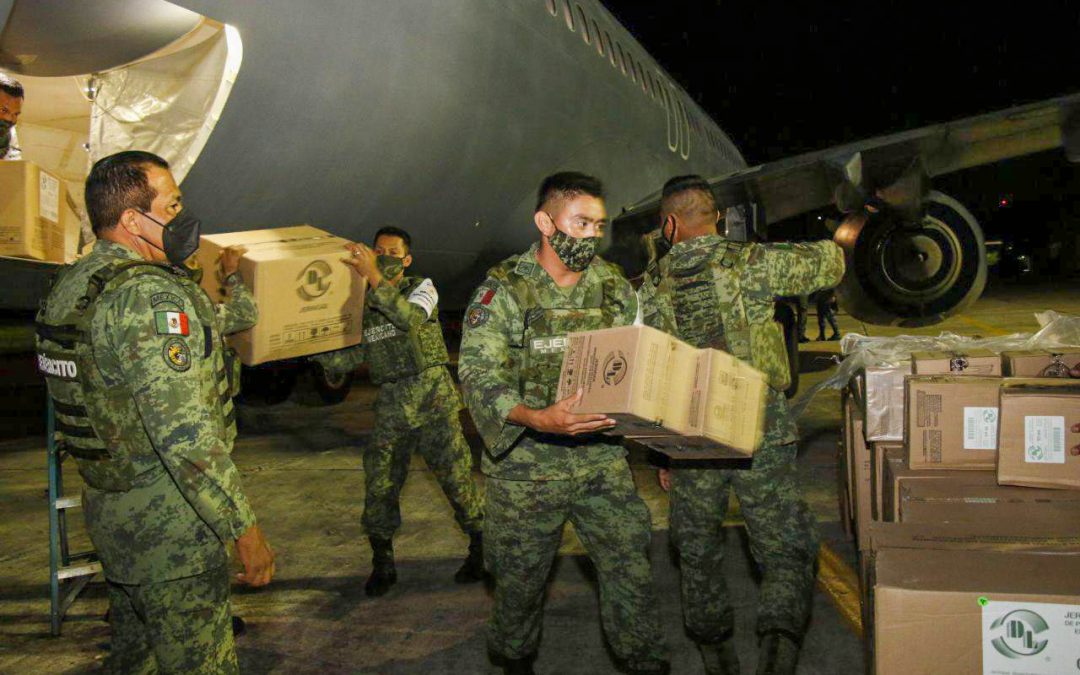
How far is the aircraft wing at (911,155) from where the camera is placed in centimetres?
672

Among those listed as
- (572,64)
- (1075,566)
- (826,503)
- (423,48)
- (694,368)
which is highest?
(572,64)

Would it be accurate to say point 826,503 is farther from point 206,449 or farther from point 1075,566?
point 206,449

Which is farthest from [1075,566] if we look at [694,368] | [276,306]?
[276,306]

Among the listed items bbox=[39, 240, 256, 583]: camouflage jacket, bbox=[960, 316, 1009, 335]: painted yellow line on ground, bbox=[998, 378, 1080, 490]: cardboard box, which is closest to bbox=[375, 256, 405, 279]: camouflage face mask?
bbox=[39, 240, 256, 583]: camouflage jacket

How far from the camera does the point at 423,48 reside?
216 inches

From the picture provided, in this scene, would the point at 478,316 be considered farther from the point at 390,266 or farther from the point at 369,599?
the point at 369,599

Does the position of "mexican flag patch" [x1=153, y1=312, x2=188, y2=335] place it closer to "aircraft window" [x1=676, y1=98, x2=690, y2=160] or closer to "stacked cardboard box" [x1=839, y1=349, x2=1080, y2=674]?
"stacked cardboard box" [x1=839, y1=349, x2=1080, y2=674]

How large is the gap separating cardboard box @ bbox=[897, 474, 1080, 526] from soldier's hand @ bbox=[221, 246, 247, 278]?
9.89ft

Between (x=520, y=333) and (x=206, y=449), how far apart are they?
3.76 ft

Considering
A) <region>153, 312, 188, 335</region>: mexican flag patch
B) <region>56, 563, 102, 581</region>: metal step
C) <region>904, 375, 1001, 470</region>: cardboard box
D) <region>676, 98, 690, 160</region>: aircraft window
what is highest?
<region>676, 98, 690, 160</region>: aircraft window

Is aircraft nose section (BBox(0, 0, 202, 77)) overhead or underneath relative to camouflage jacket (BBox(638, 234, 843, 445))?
overhead

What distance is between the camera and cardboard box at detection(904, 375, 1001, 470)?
3254 mm

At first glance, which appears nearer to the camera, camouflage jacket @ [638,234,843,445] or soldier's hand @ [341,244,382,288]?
camouflage jacket @ [638,234,843,445]

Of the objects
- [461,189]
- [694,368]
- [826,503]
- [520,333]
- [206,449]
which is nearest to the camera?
[206,449]
